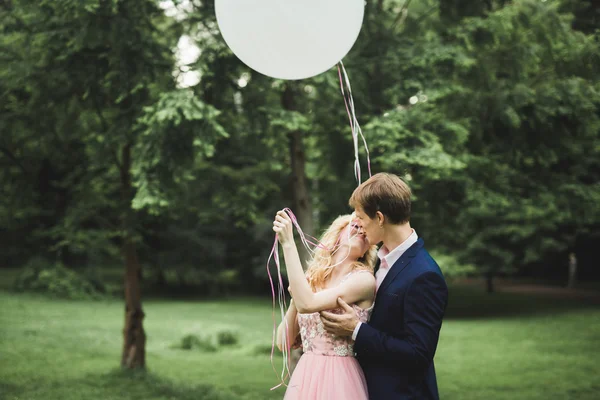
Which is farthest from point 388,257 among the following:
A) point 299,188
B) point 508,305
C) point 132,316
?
point 508,305

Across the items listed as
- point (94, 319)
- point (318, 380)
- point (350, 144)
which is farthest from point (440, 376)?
point (94, 319)

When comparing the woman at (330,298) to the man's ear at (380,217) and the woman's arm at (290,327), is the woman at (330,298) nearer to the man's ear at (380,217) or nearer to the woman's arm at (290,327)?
the woman's arm at (290,327)

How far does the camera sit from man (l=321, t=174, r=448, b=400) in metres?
2.48

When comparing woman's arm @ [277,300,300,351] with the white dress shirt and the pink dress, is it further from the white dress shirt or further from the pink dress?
the white dress shirt

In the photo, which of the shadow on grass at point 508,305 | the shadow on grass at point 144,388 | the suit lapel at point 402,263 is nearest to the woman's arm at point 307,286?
Result: the suit lapel at point 402,263

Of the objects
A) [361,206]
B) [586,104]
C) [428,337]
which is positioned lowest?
[428,337]

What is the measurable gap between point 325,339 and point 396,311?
44cm

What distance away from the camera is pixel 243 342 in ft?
45.2

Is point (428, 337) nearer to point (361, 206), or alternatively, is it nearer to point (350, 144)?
point (361, 206)

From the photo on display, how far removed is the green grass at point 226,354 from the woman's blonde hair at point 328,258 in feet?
15.6

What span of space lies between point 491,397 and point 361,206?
6.31 m

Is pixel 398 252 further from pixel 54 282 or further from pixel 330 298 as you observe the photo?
pixel 54 282

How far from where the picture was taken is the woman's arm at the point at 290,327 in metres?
3.03

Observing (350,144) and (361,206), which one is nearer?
(361,206)
